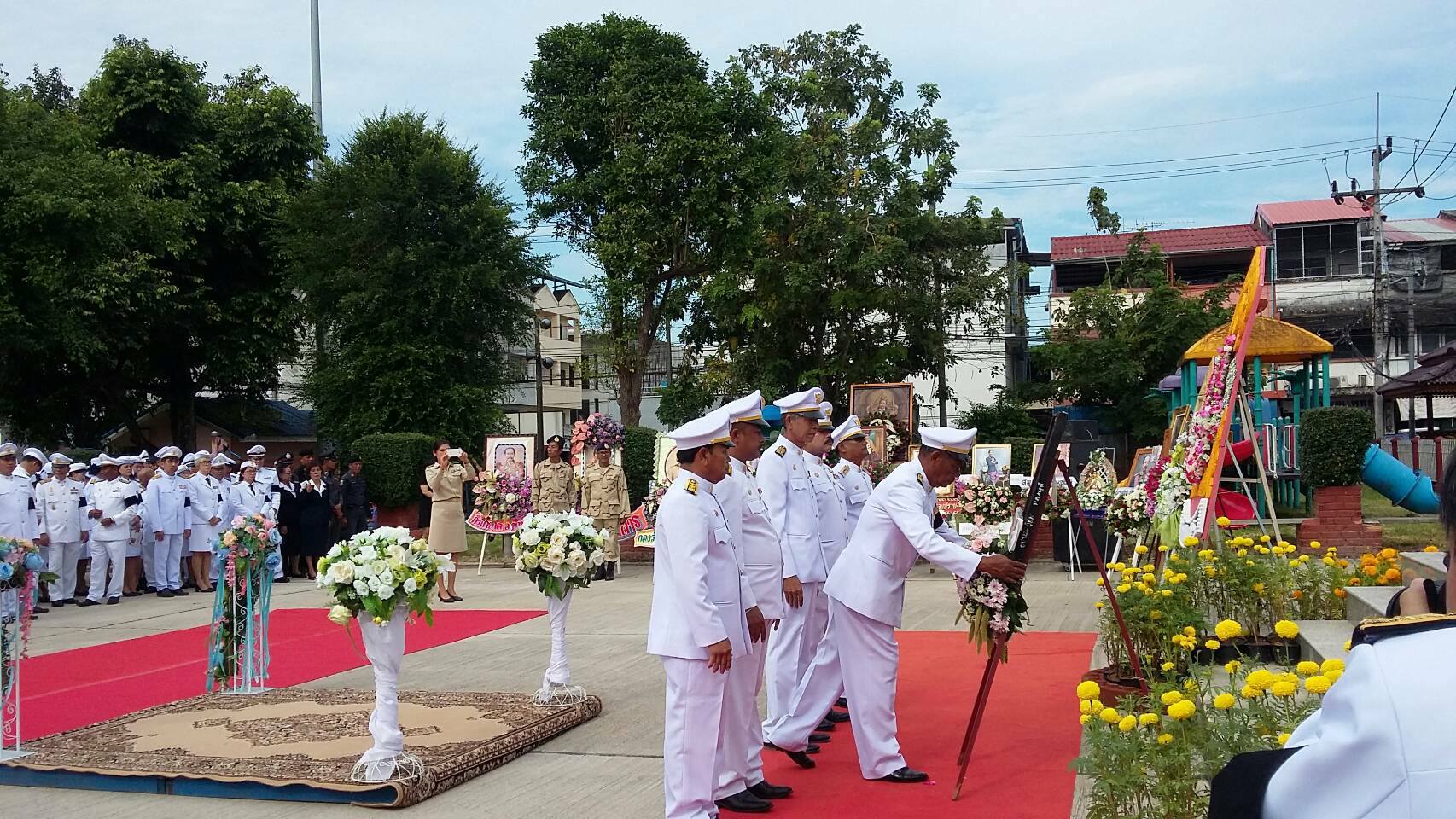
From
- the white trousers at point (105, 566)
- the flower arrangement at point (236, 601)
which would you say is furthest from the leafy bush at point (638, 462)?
the flower arrangement at point (236, 601)

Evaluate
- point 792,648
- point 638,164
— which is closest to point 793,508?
point 792,648

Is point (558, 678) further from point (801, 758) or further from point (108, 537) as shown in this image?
point (108, 537)

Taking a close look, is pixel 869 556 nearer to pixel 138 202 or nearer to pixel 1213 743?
pixel 1213 743

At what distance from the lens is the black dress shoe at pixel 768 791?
228 inches

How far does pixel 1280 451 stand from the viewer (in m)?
20.4

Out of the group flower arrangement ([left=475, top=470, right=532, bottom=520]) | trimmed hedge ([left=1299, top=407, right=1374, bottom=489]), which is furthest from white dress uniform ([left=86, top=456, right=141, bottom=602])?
trimmed hedge ([left=1299, top=407, right=1374, bottom=489])

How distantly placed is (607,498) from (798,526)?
10306mm

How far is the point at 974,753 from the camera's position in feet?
21.2

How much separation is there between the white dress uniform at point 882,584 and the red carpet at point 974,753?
31cm

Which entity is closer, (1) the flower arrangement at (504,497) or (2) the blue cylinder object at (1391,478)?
(2) the blue cylinder object at (1391,478)

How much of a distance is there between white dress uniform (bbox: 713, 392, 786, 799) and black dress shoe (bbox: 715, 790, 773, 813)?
3cm

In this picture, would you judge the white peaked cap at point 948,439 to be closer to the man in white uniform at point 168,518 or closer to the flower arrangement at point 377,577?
the flower arrangement at point 377,577

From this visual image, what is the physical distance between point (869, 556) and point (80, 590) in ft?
47.7

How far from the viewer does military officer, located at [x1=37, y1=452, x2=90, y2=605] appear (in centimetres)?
1491
